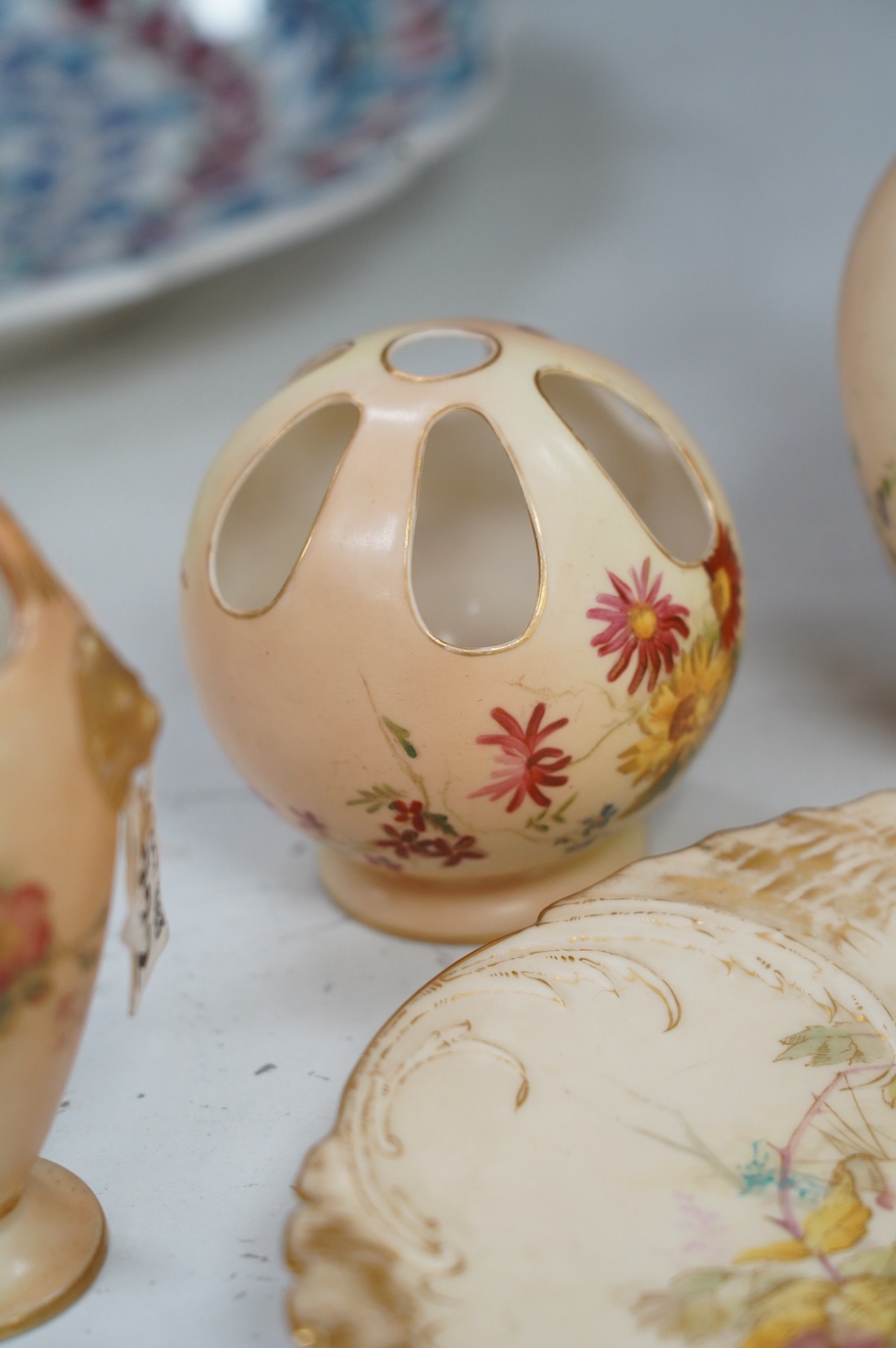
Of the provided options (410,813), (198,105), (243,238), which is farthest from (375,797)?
(198,105)

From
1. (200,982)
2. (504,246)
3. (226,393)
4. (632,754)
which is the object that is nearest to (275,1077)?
(200,982)

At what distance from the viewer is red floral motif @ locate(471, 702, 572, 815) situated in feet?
2.39

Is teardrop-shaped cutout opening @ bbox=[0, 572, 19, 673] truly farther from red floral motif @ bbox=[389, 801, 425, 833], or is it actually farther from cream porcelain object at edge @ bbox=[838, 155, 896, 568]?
cream porcelain object at edge @ bbox=[838, 155, 896, 568]

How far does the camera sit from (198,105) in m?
1.47

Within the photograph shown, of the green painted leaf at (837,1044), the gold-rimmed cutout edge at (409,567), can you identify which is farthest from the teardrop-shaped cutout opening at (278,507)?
the green painted leaf at (837,1044)

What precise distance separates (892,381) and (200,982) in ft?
1.56

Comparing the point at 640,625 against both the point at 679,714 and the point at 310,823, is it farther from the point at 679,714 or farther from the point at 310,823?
the point at 310,823

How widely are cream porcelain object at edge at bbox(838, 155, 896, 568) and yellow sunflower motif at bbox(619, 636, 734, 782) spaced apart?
0.16m

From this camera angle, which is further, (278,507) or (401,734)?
(278,507)

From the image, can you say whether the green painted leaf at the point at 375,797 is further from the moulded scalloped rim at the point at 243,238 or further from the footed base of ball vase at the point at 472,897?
the moulded scalloped rim at the point at 243,238

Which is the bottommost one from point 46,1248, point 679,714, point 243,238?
point 46,1248

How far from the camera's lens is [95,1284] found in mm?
649

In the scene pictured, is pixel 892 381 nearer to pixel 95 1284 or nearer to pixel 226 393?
pixel 95 1284

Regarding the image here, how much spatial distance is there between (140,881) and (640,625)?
27 centimetres
